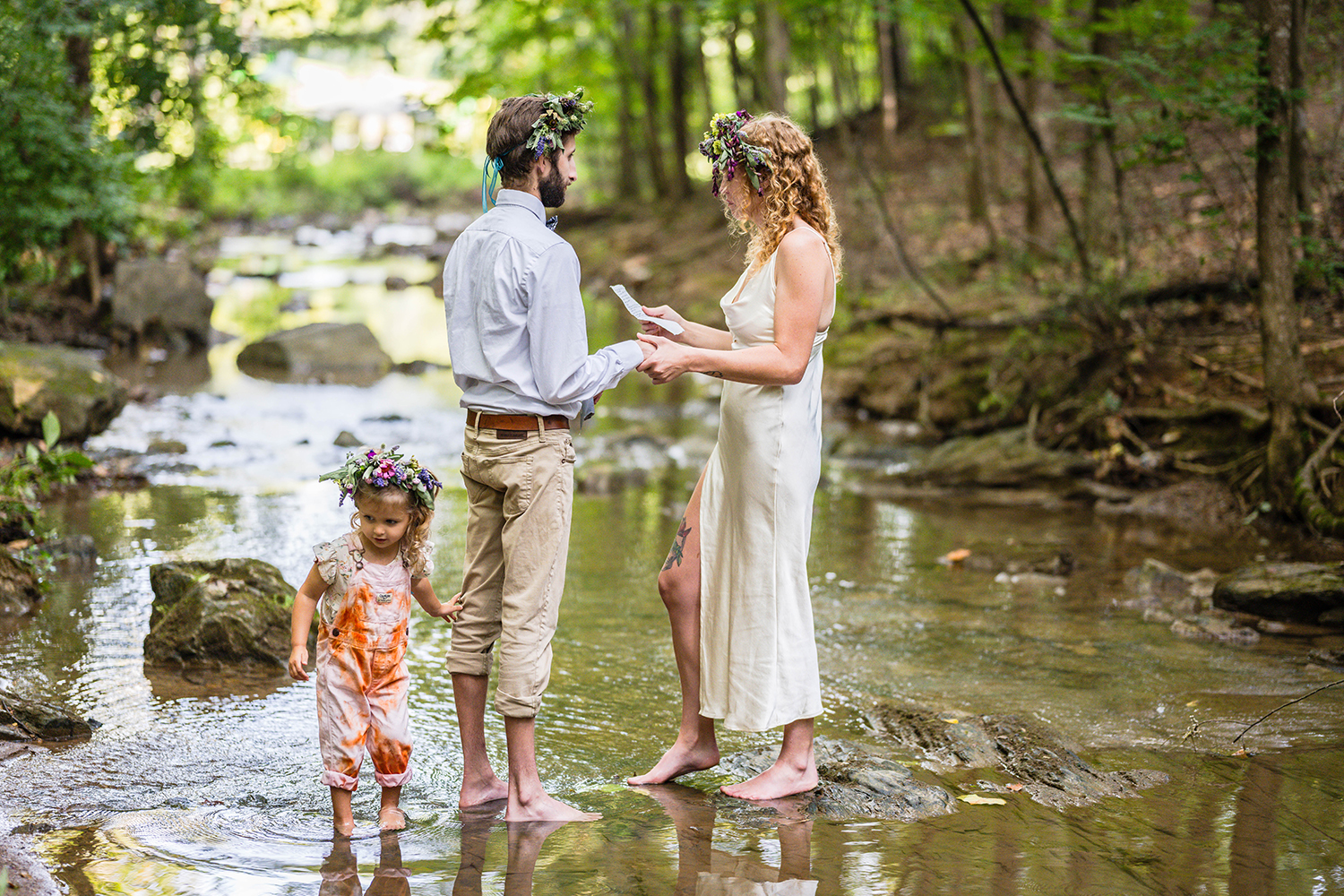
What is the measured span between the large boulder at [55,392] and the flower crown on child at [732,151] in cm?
666

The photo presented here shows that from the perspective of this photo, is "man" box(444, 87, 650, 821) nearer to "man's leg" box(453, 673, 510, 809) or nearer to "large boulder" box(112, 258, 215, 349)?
"man's leg" box(453, 673, 510, 809)

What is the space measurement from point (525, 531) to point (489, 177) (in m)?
1.14

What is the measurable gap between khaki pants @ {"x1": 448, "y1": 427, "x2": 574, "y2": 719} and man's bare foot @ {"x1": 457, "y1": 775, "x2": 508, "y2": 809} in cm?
30

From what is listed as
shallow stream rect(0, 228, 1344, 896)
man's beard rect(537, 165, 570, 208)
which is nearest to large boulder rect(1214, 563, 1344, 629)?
shallow stream rect(0, 228, 1344, 896)

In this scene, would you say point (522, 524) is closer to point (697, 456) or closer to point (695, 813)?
point (695, 813)

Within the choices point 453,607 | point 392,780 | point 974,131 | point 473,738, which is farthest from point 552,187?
point 974,131

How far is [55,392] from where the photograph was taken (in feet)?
29.4

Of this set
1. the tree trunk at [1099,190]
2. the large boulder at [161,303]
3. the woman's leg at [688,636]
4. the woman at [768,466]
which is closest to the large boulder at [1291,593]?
the woman at [768,466]

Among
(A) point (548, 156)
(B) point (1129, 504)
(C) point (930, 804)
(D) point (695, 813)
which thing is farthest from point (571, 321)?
(B) point (1129, 504)

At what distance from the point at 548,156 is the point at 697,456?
7.59 m

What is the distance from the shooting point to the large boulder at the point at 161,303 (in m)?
16.0

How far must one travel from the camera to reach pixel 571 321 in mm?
3516

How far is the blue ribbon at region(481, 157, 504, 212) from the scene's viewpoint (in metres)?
3.66

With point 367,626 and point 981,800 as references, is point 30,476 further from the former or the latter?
point 981,800
